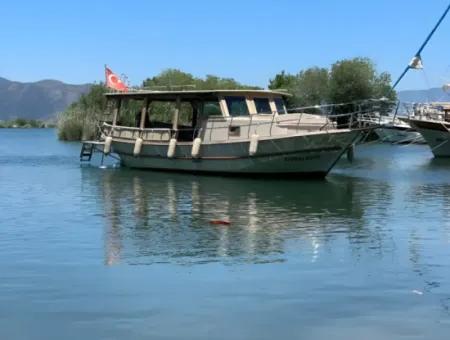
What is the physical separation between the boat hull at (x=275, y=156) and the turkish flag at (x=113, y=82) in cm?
590

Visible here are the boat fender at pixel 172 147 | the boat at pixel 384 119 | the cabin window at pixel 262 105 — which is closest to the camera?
the boat at pixel 384 119

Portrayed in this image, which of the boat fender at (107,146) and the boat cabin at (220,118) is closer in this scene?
the boat cabin at (220,118)

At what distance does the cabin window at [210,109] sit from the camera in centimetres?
2800

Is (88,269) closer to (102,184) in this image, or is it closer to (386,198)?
(386,198)

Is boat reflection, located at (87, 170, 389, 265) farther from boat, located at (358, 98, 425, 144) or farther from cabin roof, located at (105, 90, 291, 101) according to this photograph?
cabin roof, located at (105, 90, 291, 101)

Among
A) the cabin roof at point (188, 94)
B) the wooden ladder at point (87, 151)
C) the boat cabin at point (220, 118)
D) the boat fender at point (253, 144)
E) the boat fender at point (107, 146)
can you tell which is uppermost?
the cabin roof at point (188, 94)

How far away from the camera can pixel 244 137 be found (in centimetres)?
2645

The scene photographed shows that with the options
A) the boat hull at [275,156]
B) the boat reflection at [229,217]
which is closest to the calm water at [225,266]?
the boat reflection at [229,217]

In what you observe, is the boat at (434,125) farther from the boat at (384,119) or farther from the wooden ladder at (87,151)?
the wooden ladder at (87,151)

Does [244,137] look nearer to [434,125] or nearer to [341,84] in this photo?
[434,125]

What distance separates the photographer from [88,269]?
37.0ft

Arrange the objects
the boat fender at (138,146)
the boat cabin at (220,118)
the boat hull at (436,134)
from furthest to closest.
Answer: the boat hull at (436,134)
the boat fender at (138,146)
the boat cabin at (220,118)

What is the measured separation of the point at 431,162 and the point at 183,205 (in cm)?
2425

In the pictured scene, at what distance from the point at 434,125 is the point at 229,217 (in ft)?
91.1
